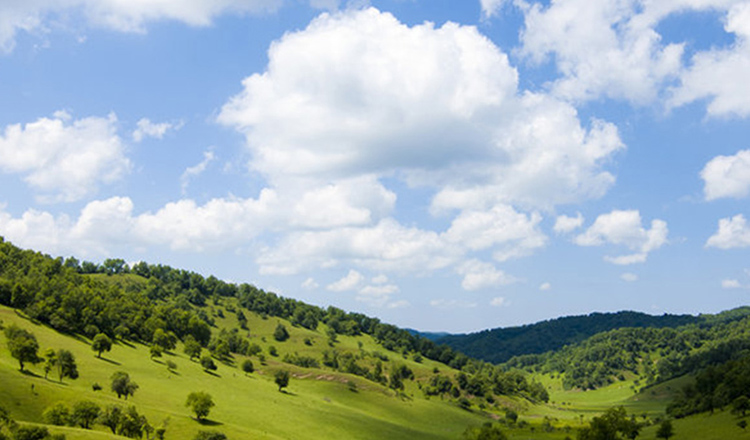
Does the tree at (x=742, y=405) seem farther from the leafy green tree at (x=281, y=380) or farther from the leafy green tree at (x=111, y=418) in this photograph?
the leafy green tree at (x=111, y=418)

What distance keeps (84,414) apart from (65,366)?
1394 inches

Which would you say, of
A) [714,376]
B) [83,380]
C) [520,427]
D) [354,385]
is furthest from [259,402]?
[714,376]

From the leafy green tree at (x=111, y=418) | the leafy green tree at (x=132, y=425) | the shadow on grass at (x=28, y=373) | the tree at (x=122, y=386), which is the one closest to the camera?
the leafy green tree at (x=111, y=418)

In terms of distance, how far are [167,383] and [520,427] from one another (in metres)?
122

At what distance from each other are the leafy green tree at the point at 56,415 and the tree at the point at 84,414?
4.00 ft

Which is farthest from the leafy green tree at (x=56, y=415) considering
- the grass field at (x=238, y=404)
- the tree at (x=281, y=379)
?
the tree at (x=281, y=379)

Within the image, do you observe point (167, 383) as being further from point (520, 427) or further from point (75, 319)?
point (520, 427)

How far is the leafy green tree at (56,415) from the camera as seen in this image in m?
78.2

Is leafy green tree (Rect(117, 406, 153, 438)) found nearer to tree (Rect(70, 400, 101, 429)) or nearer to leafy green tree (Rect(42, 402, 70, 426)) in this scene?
tree (Rect(70, 400, 101, 429))

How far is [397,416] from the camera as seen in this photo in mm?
172750

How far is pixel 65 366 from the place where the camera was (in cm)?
11056

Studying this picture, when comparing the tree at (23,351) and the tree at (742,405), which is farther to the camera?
the tree at (742,405)

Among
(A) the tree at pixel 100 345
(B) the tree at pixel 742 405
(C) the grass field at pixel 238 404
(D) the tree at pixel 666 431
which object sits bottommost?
(C) the grass field at pixel 238 404

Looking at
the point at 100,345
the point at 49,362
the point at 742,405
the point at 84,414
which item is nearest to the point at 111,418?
the point at 84,414
